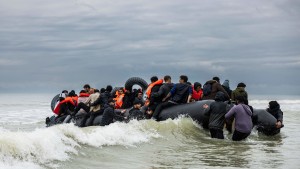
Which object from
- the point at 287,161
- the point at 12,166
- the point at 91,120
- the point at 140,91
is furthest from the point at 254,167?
the point at 140,91

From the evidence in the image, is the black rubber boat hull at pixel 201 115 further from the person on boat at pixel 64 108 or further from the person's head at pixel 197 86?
the person on boat at pixel 64 108

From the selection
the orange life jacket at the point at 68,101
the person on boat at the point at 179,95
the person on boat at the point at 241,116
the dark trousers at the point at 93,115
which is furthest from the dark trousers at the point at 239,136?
the orange life jacket at the point at 68,101

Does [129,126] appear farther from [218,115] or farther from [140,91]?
[140,91]

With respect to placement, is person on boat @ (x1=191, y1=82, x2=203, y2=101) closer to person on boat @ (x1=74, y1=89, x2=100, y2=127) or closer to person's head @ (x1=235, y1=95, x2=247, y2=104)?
person on boat @ (x1=74, y1=89, x2=100, y2=127)

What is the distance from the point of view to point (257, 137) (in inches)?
594

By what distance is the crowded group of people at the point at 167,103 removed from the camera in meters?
13.1

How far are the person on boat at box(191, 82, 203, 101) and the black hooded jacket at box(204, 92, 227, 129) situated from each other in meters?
3.51

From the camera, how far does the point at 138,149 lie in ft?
36.3

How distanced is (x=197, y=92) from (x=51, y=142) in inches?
366

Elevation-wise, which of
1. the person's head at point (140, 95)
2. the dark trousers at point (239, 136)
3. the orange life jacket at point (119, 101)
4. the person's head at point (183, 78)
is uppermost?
the person's head at point (183, 78)

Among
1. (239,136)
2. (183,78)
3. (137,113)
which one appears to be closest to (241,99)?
(239,136)

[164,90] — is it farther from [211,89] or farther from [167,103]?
[211,89]

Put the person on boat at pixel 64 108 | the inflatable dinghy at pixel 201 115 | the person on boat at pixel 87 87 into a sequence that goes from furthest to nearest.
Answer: the person on boat at pixel 87 87 → the person on boat at pixel 64 108 → the inflatable dinghy at pixel 201 115

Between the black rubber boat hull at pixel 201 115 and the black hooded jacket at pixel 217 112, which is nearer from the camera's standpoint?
the black hooded jacket at pixel 217 112
